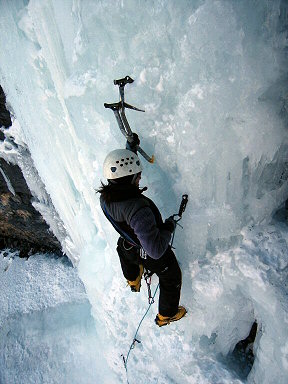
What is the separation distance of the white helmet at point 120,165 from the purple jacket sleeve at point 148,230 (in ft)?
0.89

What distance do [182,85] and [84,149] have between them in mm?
1101

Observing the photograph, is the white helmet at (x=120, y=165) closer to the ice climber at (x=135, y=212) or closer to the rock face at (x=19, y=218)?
the ice climber at (x=135, y=212)

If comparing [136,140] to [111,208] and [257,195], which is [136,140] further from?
[257,195]

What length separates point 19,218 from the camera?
627 centimetres

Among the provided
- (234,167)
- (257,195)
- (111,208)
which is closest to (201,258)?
(257,195)

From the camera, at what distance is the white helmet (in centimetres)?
167

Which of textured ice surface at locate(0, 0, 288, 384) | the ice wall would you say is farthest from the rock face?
the ice wall

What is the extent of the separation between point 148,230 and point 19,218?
5588 millimetres

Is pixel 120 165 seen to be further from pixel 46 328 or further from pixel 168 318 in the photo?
pixel 46 328

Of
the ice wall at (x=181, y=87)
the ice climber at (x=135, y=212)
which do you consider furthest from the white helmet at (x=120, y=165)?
the ice wall at (x=181, y=87)

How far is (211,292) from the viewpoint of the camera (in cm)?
238

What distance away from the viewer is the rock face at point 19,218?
521 cm

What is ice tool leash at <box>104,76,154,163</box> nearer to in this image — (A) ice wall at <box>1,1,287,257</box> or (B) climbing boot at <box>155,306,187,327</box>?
(A) ice wall at <box>1,1,287,257</box>

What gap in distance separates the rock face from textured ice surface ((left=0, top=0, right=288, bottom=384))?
2438 millimetres
